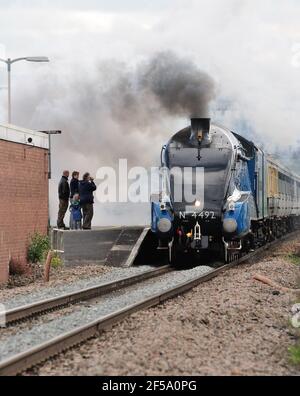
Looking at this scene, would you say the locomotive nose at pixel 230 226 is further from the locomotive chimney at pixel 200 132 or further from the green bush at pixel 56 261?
the green bush at pixel 56 261

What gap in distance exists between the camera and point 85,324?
8500 mm

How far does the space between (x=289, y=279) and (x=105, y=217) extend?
68.7ft

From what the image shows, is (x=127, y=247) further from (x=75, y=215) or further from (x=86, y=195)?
(x=75, y=215)

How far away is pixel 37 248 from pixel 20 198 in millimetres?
1258

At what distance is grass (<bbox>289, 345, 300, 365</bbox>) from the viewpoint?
6973mm

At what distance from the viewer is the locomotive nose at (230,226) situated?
15.9m

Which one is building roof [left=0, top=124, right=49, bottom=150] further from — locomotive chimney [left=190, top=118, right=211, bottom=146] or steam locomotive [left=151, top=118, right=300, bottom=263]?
locomotive chimney [left=190, top=118, right=211, bottom=146]

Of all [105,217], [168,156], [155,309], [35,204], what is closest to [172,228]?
[168,156]

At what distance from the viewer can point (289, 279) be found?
46.1ft

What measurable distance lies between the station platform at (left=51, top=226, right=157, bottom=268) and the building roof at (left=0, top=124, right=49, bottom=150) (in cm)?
207

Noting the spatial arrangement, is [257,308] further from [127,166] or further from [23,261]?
[127,166]

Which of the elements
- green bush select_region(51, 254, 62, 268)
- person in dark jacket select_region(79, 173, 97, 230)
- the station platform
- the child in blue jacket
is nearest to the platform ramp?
the station platform

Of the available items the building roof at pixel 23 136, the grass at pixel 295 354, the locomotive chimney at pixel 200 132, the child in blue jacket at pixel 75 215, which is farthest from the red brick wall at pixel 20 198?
the grass at pixel 295 354
